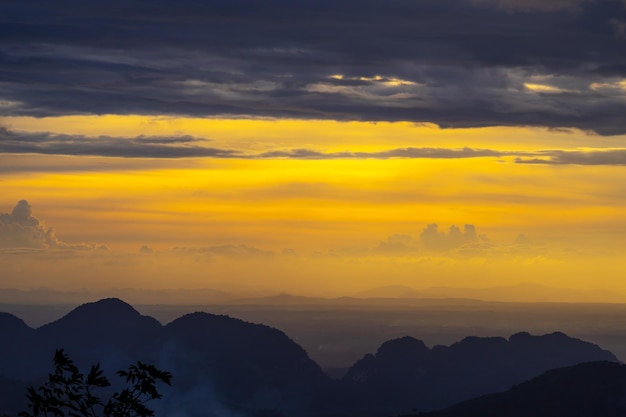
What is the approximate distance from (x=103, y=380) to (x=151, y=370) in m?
4.61

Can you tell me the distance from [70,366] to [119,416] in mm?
4059

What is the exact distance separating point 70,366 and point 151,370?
176 inches

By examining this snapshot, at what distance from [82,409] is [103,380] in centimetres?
255

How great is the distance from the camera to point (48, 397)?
61.7 metres

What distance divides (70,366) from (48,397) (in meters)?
2.05

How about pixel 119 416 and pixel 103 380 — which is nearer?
pixel 103 380

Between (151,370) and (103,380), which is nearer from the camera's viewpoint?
(103,380)

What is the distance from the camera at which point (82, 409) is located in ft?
197

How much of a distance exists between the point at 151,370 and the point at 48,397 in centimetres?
580

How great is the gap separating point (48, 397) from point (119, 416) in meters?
4.21

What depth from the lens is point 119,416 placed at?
63.3 m

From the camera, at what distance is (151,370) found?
62.9m
